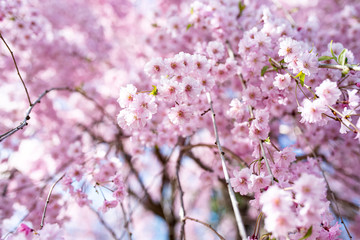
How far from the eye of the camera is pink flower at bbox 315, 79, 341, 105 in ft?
4.66

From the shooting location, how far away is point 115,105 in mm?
4684

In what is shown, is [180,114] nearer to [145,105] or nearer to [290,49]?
[145,105]

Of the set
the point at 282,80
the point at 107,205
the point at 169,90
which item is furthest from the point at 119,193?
the point at 282,80

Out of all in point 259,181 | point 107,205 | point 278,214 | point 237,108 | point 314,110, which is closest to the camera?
point 278,214

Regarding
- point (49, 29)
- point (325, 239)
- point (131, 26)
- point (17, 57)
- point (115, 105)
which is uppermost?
point (131, 26)

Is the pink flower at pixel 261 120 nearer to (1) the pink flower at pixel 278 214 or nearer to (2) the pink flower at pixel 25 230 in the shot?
(1) the pink flower at pixel 278 214

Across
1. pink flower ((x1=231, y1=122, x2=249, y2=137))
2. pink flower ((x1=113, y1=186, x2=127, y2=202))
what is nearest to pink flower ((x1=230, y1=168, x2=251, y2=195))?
pink flower ((x1=231, y1=122, x2=249, y2=137))

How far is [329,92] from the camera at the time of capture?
1432 millimetres

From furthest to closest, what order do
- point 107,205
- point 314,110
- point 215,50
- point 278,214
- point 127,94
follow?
1. point 215,50
2. point 107,205
3. point 127,94
4. point 314,110
5. point 278,214

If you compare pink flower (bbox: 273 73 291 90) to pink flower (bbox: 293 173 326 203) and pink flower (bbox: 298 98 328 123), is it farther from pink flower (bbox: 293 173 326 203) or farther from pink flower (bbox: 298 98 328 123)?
pink flower (bbox: 293 173 326 203)

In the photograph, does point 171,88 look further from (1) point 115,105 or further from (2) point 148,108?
(1) point 115,105

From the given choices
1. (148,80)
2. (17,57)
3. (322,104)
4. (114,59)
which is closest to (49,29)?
(17,57)

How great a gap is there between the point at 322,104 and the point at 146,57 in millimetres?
3770

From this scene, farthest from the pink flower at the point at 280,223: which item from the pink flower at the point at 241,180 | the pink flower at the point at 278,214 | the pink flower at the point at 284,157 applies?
the pink flower at the point at 284,157
